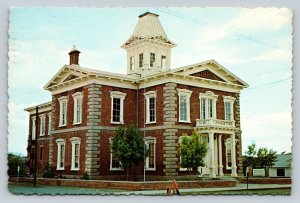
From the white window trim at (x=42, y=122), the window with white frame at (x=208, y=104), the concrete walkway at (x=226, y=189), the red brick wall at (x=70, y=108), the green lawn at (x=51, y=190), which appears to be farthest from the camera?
the window with white frame at (x=208, y=104)

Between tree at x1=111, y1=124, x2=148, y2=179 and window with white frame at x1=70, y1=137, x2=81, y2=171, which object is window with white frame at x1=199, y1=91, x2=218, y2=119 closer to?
tree at x1=111, y1=124, x2=148, y2=179

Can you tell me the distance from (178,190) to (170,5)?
5.79 m

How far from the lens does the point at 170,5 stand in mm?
17172

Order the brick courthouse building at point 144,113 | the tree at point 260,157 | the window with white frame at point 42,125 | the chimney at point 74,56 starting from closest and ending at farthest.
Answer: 1. the tree at point 260,157
2. the chimney at point 74,56
3. the window with white frame at point 42,125
4. the brick courthouse building at point 144,113

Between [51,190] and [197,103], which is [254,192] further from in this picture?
[51,190]

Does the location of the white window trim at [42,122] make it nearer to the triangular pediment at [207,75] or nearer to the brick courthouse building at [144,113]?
the brick courthouse building at [144,113]

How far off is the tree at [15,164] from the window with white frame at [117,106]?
13.1 ft

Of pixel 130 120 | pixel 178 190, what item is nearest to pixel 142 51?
pixel 130 120

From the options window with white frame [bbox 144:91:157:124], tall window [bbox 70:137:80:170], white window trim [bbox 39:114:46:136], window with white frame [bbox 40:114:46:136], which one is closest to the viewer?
white window trim [bbox 39:114:46:136]

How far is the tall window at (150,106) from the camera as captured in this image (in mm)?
19859

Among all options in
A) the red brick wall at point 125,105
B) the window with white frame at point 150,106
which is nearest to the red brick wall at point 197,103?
the window with white frame at point 150,106

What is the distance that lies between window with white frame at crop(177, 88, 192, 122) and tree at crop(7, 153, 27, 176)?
634 centimetres

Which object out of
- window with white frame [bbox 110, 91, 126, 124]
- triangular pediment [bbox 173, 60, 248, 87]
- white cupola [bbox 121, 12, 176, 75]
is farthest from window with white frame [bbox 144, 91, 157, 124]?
triangular pediment [bbox 173, 60, 248, 87]

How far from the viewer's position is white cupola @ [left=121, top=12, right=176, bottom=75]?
18.4 m
